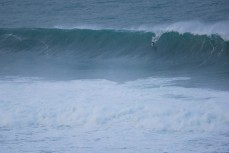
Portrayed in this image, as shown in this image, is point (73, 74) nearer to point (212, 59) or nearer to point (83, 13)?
point (212, 59)

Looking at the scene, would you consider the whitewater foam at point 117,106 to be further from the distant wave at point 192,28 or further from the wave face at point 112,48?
the distant wave at point 192,28

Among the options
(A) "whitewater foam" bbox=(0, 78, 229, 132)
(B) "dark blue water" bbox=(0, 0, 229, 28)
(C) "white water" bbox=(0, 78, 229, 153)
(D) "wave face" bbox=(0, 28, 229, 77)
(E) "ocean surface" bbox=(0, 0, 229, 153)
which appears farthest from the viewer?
(B) "dark blue water" bbox=(0, 0, 229, 28)

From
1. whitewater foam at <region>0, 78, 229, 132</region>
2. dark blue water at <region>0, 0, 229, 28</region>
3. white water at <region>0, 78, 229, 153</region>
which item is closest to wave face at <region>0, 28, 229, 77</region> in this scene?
dark blue water at <region>0, 0, 229, 28</region>

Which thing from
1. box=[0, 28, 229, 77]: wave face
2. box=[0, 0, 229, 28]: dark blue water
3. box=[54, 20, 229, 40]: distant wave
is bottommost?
box=[0, 28, 229, 77]: wave face

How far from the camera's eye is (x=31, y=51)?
18.0 meters

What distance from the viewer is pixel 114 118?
34.5ft

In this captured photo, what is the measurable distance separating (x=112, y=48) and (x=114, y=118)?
7108 millimetres

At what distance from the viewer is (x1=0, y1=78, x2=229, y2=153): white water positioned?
9164 mm

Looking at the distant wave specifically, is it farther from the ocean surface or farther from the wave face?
the wave face

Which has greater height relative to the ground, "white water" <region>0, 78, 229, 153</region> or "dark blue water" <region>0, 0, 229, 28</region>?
"dark blue water" <region>0, 0, 229, 28</region>

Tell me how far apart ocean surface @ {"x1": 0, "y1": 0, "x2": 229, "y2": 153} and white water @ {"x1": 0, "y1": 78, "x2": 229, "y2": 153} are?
23 millimetres

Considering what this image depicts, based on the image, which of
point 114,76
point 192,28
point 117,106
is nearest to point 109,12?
point 192,28

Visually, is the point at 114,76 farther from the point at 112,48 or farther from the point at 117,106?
the point at 112,48

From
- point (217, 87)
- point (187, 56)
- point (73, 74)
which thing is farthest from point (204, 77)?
point (73, 74)
